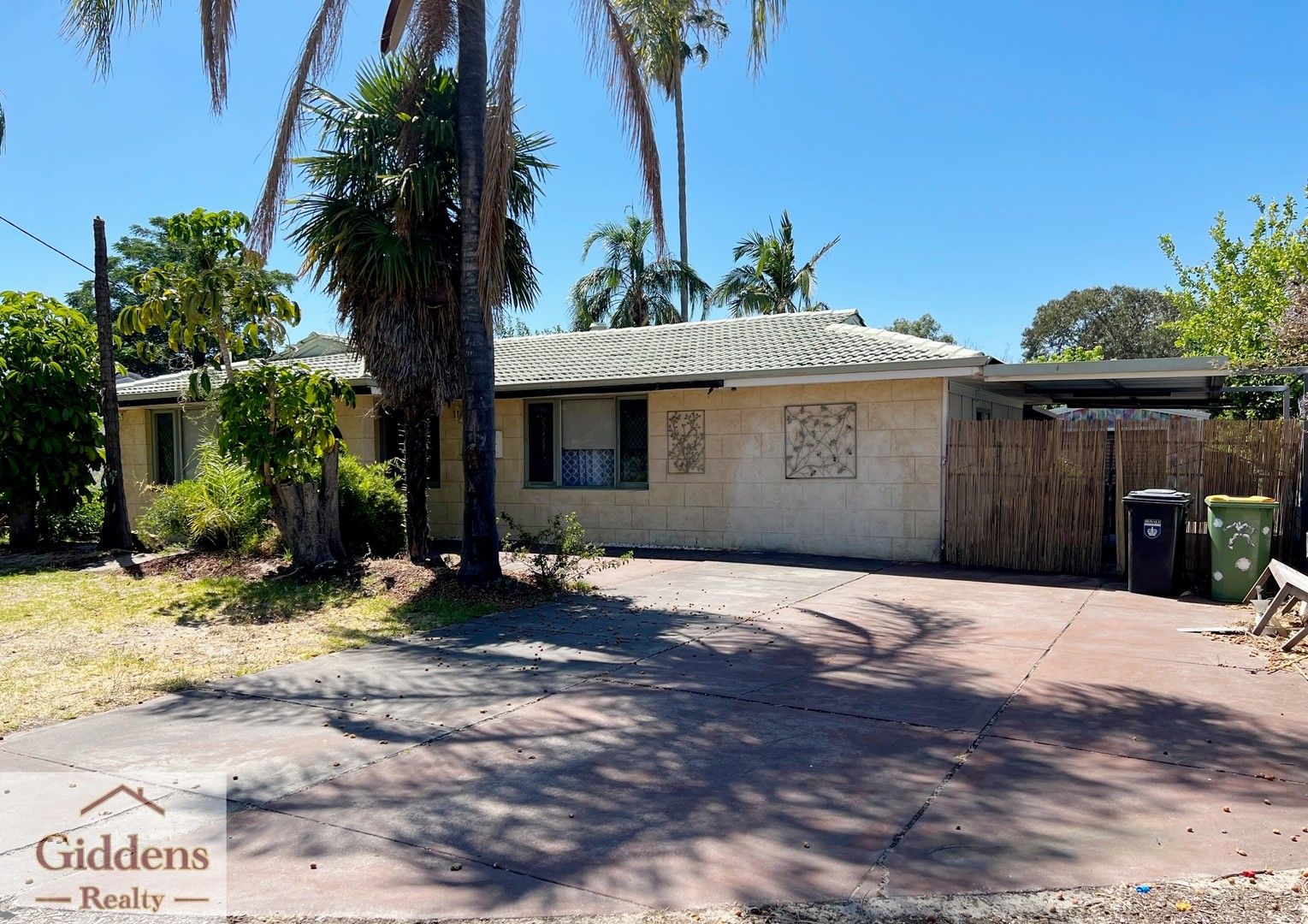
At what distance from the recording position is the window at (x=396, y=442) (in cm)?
1666

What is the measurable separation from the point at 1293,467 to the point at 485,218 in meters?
9.36

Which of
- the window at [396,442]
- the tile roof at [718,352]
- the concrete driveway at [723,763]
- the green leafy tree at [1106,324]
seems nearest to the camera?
the concrete driveway at [723,763]

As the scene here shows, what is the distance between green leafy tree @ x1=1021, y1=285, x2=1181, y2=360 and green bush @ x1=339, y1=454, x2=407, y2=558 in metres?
36.4

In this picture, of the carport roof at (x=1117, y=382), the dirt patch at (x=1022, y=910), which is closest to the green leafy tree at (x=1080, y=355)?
the carport roof at (x=1117, y=382)

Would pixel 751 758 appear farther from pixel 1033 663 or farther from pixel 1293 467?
pixel 1293 467

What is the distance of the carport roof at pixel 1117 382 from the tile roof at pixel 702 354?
2.45 ft

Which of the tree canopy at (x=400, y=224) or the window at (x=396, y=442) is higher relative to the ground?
the tree canopy at (x=400, y=224)

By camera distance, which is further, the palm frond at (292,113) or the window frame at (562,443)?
the window frame at (562,443)

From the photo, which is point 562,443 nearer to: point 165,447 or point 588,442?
point 588,442

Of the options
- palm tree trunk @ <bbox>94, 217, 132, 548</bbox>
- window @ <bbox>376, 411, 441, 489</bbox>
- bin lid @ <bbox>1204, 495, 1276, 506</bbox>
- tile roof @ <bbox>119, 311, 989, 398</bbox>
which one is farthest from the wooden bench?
palm tree trunk @ <bbox>94, 217, 132, 548</bbox>

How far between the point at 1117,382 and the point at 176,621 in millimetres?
13261

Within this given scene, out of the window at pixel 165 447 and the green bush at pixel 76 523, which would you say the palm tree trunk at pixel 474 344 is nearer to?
the green bush at pixel 76 523

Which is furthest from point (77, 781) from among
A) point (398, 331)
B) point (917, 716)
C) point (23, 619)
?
point (398, 331)

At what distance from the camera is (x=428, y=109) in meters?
11.8
